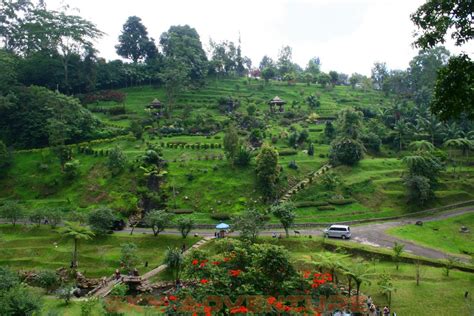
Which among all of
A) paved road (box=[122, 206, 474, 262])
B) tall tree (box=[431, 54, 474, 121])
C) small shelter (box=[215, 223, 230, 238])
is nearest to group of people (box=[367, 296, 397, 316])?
paved road (box=[122, 206, 474, 262])

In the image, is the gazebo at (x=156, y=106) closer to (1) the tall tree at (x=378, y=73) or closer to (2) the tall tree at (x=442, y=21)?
(2) the tall tree at (x=442, y=21)

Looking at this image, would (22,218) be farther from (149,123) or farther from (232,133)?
(149,123)

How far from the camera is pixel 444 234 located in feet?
134

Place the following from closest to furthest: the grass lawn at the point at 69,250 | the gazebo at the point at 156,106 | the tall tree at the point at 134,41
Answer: the grass lawn at the point at 69,250
the gazebo at the point at 156,106
the tall tree at the point at 134,41

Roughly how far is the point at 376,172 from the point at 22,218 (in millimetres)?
49891

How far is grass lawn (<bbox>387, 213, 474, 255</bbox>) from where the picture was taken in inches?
1492

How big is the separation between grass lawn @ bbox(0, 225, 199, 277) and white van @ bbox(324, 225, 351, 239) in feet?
49.2

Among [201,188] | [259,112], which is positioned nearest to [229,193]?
[201,188]

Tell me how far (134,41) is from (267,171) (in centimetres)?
7750

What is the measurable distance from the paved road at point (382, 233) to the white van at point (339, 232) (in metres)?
0.84

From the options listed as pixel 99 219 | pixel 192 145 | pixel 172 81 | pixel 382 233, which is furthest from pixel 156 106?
pixel 382 233

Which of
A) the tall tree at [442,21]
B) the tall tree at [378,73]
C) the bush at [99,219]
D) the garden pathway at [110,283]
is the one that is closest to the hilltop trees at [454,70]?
the tall tree at [442,21]

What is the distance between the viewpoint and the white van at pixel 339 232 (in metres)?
39.8

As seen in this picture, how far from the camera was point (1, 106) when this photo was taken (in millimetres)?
64438
